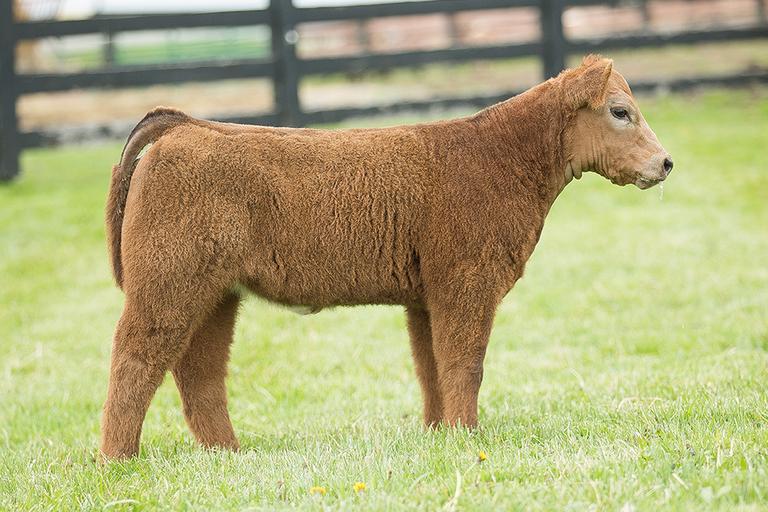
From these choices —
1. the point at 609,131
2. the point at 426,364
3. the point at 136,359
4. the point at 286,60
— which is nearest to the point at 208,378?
the point at 136,359

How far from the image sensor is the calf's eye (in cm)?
518

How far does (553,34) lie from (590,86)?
27.9 feet

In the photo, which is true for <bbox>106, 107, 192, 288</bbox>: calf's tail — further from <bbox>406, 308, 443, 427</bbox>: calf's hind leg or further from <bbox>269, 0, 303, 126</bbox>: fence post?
<bbox>269, 0, 303, 126</bbox>: fence post

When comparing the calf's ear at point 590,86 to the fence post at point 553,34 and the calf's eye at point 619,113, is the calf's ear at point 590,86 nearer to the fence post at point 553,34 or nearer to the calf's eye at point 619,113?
the calf's eye at point 619,113

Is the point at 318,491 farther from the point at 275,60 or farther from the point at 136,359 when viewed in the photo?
the point at 275,60

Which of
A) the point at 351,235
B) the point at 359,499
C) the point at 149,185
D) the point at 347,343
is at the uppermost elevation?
the point at 149,185

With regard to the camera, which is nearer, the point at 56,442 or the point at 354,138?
the point at 354,138

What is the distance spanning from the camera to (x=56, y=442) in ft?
20.0

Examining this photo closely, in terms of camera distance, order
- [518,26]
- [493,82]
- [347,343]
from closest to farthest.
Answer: [347,343] → [493,82] → [518,26]

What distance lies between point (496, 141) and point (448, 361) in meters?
1.17

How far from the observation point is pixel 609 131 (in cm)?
522

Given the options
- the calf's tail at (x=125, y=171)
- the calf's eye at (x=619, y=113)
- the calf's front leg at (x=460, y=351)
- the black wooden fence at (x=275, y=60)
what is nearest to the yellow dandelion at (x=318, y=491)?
the calf's front leg at (x=460, y=351)

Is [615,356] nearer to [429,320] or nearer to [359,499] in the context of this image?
[429,320]

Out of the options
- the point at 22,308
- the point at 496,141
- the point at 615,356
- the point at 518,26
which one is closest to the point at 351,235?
the point at 496,141
